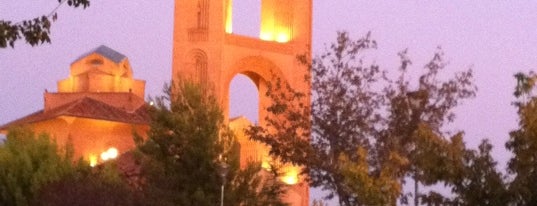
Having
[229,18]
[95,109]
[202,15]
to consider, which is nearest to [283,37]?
[229,18]

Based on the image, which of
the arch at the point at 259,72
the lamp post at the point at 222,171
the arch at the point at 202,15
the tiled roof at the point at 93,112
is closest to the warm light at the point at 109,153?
the tiled roof at the point at 93,112

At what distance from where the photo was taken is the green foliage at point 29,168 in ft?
103

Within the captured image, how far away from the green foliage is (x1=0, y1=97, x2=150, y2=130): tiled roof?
12236mm

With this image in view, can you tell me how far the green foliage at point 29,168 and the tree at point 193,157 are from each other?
4547 millimetres

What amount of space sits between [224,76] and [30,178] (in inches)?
490

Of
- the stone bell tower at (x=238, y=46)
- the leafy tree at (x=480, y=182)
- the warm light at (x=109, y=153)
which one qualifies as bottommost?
the leafy tree at (x=480, y=182)

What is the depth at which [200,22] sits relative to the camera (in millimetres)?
43031

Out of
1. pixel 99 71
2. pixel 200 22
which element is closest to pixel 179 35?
pixel 200 22

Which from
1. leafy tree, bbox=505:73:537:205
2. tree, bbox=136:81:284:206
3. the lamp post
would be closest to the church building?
tree, bbox=136:81:284:206

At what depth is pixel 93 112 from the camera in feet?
152

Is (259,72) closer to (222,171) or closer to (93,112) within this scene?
(93,112)

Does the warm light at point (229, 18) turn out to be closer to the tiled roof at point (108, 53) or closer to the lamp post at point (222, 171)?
the tiled roof at point (108, 53)

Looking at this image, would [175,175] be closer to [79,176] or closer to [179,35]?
[79,176]

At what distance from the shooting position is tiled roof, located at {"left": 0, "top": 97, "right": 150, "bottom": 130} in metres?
46.1
